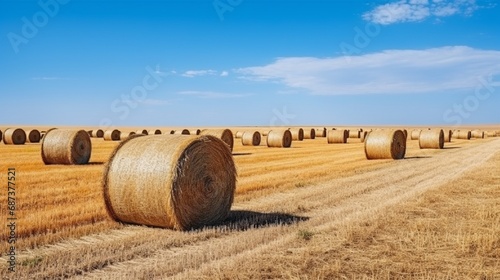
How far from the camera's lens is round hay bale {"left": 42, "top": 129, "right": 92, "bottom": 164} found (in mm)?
19844

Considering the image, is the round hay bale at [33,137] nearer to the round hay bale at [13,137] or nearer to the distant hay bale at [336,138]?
the round hay bale at [13,137]

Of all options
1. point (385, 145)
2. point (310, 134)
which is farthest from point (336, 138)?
point (385, 145)

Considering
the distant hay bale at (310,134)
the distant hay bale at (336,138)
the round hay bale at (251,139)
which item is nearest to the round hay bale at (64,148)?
the round hay bale at (251,139)

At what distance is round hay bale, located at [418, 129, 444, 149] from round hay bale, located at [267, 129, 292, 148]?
29.4ft

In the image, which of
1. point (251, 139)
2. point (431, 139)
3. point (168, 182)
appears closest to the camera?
point (168, 182)

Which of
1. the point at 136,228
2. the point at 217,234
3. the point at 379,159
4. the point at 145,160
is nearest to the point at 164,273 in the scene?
the point at 217,234

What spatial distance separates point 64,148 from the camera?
65.2 ft

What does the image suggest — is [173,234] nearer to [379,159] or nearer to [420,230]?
[420,230]

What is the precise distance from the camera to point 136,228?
859cm

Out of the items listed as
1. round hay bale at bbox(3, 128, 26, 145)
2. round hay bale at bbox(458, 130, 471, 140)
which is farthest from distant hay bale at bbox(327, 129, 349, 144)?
round hay bale at bbox(3, 128, 26, 145)

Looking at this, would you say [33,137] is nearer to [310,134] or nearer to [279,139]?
[279,139]

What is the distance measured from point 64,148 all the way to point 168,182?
12871 millimetres

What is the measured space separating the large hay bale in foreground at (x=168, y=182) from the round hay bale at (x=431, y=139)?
25109 mm

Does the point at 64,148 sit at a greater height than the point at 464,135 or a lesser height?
lesser
